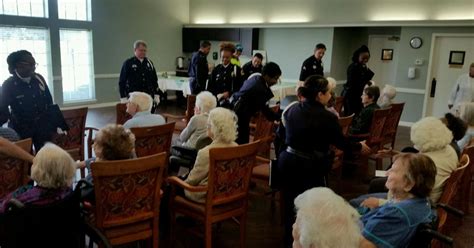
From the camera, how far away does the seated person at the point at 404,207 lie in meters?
1.62

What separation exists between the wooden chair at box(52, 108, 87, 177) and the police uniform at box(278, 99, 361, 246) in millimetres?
1922

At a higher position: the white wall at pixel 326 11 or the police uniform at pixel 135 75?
the white wall at pixel 326 11

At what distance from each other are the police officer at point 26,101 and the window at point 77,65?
5.84 m

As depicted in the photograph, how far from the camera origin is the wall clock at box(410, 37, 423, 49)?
25.1 ft

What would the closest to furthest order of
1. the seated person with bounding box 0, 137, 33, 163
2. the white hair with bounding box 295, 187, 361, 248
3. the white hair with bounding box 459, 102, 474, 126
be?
1. the white hair with bounding box 295, 187, 361, 248
2. the seated person with bounding box 0, 137, 33, 163
3. the white hair with bounding box 459, 102, 474, 126

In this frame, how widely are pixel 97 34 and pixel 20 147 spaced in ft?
24.2

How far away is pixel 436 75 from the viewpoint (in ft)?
25.2

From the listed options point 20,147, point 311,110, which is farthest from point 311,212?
point 20,147

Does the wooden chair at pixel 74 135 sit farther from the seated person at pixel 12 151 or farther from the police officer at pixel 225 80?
the police officer at pixel 225 80

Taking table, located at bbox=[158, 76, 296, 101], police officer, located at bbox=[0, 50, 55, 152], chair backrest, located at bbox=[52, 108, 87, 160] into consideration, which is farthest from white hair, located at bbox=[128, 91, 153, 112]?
table, located at bbox=[158, 76, 296, 101]

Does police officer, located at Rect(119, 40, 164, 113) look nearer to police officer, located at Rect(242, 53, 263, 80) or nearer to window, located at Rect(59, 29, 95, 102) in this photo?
police officer, located at Rect(242, 53, 263, 80)

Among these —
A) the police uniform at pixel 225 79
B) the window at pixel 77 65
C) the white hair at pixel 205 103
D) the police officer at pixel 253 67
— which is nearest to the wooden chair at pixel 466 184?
the white hair at pixel 205 103

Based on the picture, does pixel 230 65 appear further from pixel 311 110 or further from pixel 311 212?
pixel 311 212

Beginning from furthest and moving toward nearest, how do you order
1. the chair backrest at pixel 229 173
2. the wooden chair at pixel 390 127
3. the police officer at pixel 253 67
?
the police officer at pixel 253 67 → the wooden chair at pixel 390 127 → the chair backrest at pixel 229 173
